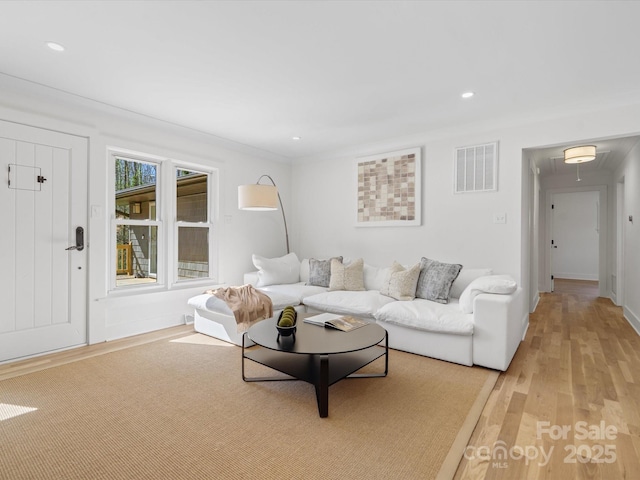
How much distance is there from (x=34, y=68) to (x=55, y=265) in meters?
1.73

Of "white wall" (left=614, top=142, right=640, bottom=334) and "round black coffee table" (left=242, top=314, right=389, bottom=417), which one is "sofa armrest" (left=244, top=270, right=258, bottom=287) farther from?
"white wall" (left=614, top=142, right=640, bottom=334)

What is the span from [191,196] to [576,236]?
9201mm

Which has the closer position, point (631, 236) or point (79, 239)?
point (79, 239)

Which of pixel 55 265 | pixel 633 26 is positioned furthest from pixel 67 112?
pixel 633 26

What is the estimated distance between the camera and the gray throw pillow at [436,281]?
3498 mm

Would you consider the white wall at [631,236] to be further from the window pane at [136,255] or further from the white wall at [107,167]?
the window pane at [136,255]

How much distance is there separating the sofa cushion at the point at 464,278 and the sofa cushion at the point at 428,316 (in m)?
0.33

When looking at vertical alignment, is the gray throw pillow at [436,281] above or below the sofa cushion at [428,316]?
above

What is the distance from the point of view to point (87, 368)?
2812mm

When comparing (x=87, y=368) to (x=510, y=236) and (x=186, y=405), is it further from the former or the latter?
(x=510, y=236)

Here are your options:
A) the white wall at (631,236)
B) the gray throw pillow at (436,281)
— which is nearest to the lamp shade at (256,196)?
the gray throw pillow at (436,281)

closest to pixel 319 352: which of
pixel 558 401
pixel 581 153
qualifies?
pixel 558 401

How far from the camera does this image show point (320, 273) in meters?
4.53

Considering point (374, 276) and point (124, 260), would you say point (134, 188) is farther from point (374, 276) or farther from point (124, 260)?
point (374, 276)
